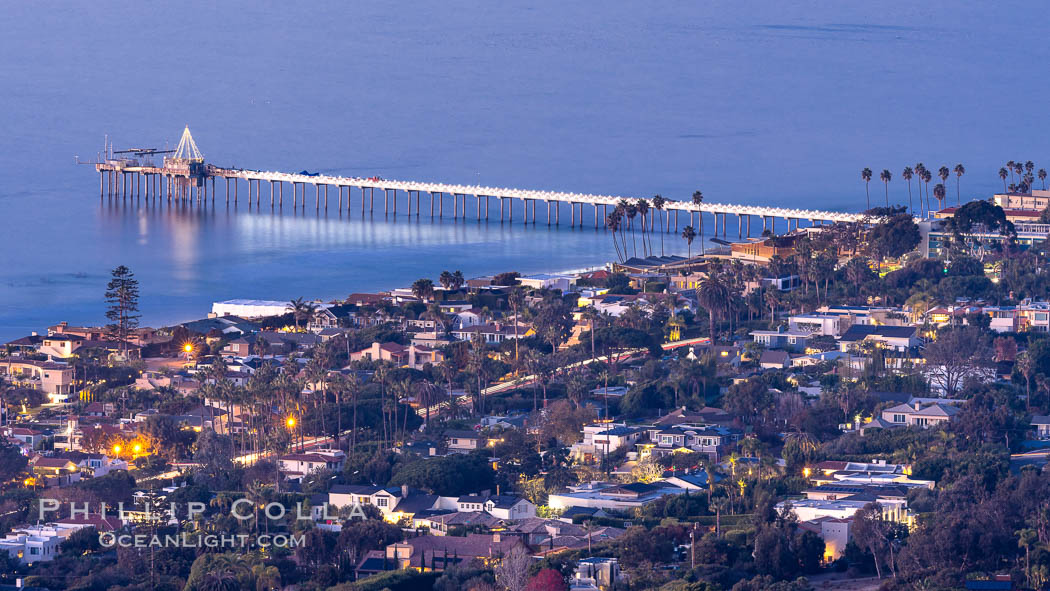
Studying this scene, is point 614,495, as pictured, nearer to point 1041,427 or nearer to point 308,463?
point 308,463

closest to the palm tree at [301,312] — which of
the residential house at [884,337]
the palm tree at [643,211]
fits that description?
the residential house at [884,337]

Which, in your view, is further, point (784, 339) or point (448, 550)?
point (784, 339)

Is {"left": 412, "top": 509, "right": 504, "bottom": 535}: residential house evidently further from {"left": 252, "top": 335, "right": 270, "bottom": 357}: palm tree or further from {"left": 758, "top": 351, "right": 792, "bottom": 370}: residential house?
{"left": 252, "top": 335, "right": 270, "bottom": 357}: palm tree

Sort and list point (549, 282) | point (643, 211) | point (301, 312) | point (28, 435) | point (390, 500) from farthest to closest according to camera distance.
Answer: point (643, 211) → point (549, 282) → point (301, 312) → point (28, 435) → point (390, 500)

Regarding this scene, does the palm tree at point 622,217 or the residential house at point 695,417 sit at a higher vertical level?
the palm tree at point 622,217

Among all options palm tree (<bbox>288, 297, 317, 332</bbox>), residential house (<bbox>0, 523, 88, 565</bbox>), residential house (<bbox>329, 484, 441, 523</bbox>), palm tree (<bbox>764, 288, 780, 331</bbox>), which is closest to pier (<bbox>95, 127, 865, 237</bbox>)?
palm tree (<bbox>764, 288, 780, 331</bbox>)

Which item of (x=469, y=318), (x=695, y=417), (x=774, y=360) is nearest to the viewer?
(x=695, y=417)

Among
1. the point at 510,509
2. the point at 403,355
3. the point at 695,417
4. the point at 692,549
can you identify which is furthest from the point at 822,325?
the point at 692,549

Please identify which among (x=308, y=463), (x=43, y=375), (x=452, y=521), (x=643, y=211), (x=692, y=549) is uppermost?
(x=643, y=211)

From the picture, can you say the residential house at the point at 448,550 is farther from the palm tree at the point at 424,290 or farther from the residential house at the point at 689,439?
the palm tree at the point at 424,290

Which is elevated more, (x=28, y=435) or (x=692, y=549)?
(x=28, y=435)
